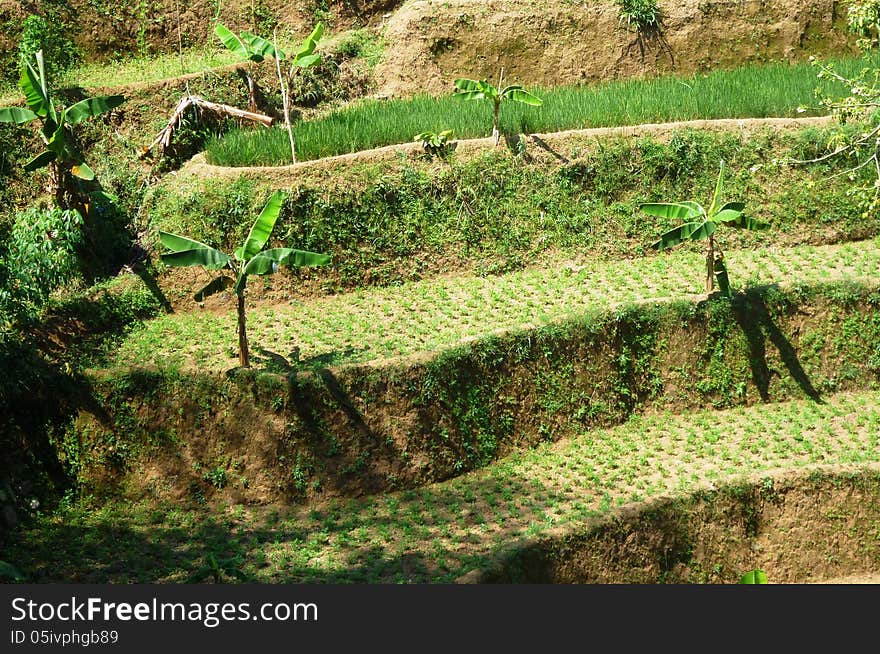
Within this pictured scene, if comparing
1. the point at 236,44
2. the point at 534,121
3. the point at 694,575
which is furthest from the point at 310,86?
the point at 694,575

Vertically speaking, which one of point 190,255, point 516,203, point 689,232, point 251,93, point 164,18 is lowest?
point 689,232

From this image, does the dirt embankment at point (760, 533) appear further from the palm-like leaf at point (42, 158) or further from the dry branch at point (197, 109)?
the dry branch at point (197, 109)

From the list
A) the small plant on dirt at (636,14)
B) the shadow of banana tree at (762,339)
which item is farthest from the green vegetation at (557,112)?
the shadow of banana tree at (762,339)

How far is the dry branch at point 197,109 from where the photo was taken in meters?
13.4

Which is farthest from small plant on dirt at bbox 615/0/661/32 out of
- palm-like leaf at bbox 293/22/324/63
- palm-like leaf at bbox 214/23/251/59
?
palm-like leaf at bbox 214/23/251/59

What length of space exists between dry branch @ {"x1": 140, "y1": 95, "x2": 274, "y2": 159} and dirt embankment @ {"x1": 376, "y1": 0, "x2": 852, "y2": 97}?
236 centimetres

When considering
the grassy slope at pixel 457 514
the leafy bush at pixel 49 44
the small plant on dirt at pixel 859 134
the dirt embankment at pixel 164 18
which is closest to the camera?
the grassy slope at pixel 457 514

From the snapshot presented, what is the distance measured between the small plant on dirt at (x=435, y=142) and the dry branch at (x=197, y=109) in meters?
2.05

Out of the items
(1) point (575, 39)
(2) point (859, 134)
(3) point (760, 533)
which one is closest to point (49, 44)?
(1) point (575, 39)

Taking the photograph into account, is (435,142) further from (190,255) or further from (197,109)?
(190,255)

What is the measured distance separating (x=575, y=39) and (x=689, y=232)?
5.44 m

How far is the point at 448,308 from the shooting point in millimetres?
12008

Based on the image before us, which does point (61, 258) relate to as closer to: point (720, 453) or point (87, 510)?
point (87, 510)

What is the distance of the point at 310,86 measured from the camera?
15.1m
